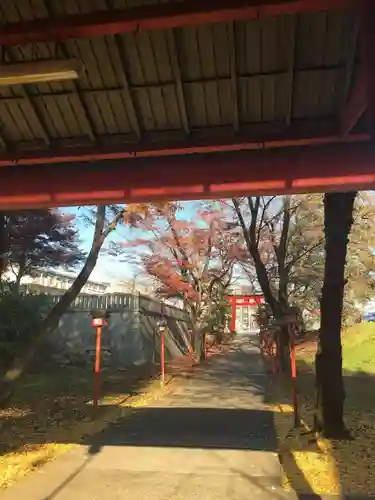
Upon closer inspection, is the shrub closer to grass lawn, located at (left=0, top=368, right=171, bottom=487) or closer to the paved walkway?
grass lawn, located at (left=0, top=368, right=171, bottom=487)

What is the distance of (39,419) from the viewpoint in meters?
10.4

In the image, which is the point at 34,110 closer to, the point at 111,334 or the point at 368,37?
the point at 368,37

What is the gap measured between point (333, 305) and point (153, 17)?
6473 mm

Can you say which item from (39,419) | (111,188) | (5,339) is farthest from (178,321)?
(111,188)

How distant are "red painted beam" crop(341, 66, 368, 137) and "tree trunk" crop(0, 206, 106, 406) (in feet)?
26.9

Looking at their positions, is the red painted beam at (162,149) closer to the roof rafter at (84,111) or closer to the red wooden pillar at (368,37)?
the roof rafter at (84,111)

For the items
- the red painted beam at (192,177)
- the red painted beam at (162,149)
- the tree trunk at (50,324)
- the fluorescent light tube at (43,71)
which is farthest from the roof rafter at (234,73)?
the tree trunk at (50,324)

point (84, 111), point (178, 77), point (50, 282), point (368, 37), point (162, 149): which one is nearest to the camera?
point (368, 37)

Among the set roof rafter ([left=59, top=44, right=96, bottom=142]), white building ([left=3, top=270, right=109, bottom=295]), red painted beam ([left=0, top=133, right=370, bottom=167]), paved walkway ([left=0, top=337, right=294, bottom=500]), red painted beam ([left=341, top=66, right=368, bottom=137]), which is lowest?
paved walkway ([left=0, top=337, right=294, bottom=500])

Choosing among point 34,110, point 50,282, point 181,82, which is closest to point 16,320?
point 34,110

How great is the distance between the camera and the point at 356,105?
4488 millimetres

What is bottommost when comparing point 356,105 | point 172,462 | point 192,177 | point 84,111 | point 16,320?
point 172,462

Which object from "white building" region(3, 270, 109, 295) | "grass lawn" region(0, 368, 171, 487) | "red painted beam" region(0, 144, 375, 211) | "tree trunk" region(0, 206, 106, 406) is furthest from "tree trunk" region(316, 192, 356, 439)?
"white building" region(3, 270, 109, 295)

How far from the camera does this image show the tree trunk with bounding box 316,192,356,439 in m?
8.73
